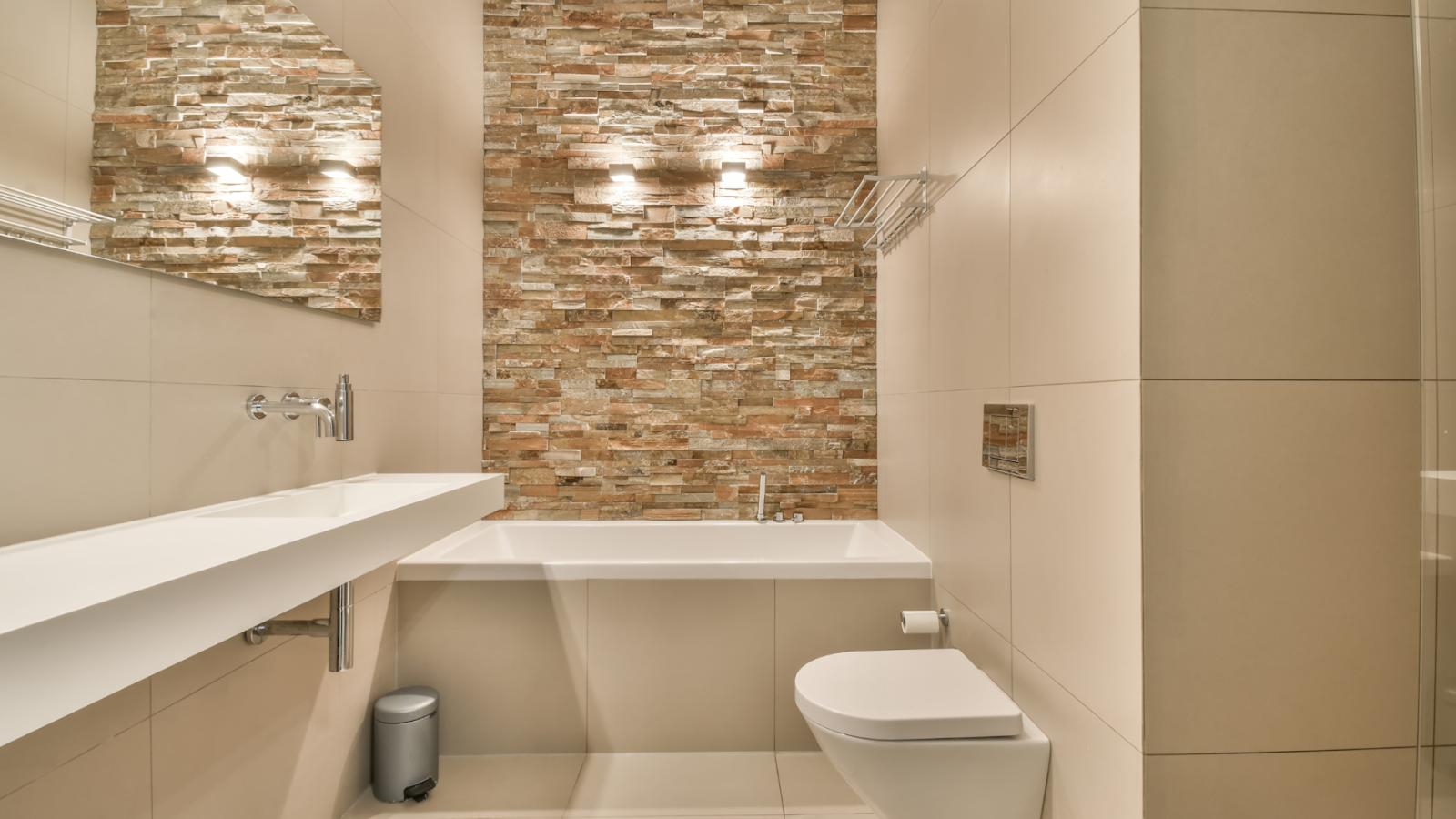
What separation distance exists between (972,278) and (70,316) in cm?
185

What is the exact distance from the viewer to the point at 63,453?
3.51ft

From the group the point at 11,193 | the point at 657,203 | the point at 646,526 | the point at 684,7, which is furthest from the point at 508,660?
the point at 684,7

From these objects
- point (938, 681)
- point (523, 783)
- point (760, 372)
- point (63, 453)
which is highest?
point (760, 372)

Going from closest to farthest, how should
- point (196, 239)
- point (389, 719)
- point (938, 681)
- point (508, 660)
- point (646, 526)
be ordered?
1. point (196, 239)
2. point (938, 681)
3. point (389, 719)
4. point (508, 660)
5. point (646, 526)

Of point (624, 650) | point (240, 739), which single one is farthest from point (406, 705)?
point (624, 650)

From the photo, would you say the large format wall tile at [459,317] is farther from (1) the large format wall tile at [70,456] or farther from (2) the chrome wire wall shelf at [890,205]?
(2) the chrome wire wall shelf at [890,205]

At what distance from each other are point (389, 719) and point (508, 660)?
1.17 ft

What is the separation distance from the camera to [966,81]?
1772 mm

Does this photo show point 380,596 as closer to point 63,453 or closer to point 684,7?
point 63,453

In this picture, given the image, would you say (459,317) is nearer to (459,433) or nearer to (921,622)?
(459,433)

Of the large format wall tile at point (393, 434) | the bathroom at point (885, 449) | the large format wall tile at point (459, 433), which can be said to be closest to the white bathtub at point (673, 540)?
the bathroom at point (885, 449)

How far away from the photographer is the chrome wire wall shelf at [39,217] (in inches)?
38.6

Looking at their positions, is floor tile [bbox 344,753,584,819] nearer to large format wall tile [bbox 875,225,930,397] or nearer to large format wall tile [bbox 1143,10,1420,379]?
large format wall tile [bbox 875,225,930,397]

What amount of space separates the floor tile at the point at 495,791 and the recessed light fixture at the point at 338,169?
1.79 metres
